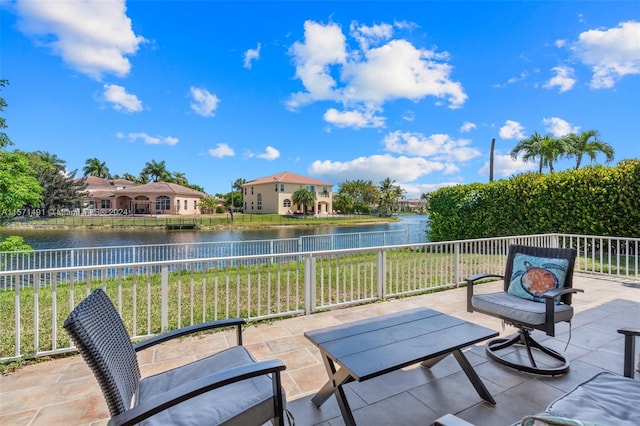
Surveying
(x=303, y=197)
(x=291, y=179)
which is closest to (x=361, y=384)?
(x=303, y=197)

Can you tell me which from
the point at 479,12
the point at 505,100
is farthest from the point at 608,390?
the point at 505,100

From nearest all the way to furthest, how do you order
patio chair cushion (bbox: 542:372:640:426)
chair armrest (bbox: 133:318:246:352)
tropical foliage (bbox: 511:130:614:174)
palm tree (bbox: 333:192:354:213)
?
patio chair cushion (bbox: 542:372:640:426)
chair armrest (bbox: 133:318:246:352)
tropical foliage (bbox: 511:130:614:174)
palm tree (bbox: 333:192:354:213)

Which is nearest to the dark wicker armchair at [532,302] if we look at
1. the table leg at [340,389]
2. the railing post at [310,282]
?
the table leg at [340,389]

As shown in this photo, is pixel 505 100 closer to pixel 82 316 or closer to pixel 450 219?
pixel 450 219

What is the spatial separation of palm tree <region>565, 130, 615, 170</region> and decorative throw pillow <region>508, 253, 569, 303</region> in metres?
16.7

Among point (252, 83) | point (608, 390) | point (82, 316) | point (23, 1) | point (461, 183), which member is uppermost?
point (252, 83)

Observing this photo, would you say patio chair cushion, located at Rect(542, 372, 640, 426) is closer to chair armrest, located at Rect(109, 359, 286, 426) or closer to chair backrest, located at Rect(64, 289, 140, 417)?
chair armrest, located at Rect(109, 359, 286, 426)

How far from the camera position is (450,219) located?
38.2ft

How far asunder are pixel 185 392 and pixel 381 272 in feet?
11.7

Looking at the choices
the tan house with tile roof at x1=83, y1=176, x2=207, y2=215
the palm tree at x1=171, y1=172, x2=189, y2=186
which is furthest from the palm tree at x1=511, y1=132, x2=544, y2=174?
the palm tree at x1=171, y1=172, x2=189, y2=186

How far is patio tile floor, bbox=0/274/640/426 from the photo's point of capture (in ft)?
6.13

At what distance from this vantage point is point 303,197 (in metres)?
38.7

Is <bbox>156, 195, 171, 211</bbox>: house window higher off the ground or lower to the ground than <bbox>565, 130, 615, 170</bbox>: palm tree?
lower

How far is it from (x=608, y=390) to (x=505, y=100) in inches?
505
